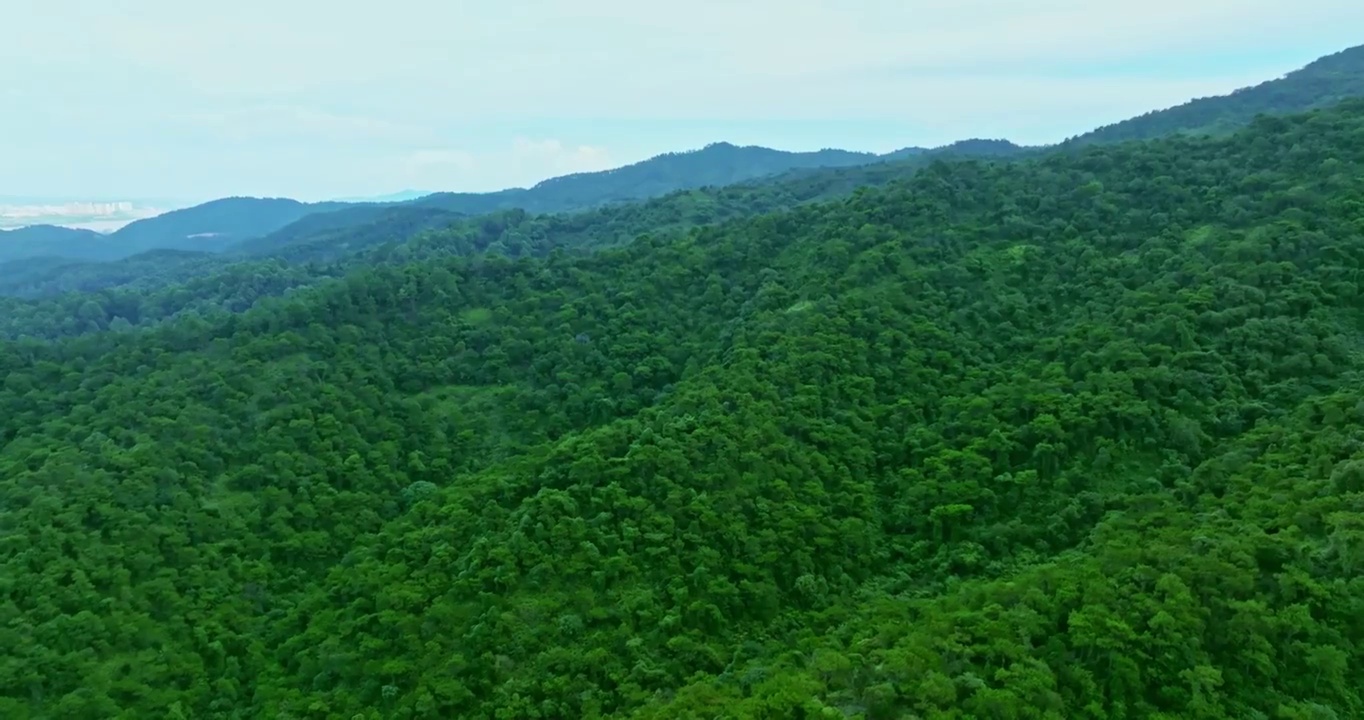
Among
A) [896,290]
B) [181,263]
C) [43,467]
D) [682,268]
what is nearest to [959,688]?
[896,290]

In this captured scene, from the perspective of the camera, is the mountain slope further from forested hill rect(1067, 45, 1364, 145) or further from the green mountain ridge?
forested hill rect(1067, 45, 1364, 145)

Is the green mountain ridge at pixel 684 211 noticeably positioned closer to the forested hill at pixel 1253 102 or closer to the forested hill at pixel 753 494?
the forested hill at pixel 1253 102

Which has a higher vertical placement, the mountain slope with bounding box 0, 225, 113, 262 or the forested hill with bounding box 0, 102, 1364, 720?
the mountain slope with bounding box 0, 225, 113, 262

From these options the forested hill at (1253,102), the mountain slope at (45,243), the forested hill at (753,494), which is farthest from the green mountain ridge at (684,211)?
the mountain slope at (45,243)

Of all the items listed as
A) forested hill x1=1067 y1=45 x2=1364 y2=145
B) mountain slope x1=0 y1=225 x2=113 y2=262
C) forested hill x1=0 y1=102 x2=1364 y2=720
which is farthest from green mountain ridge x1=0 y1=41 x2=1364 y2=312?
mountain slope x1=0 y1=225 x2=113 y2=262

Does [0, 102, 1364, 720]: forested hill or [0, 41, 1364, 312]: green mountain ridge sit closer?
[0, 102, 1364, 720]: forested hill

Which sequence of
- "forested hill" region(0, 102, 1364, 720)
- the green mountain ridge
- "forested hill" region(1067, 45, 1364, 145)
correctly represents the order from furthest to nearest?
"forested hill" region(1067, 45, 1364, 145)
the green mountain ridge
"forested hill" region(0, 102, 1364, 720)

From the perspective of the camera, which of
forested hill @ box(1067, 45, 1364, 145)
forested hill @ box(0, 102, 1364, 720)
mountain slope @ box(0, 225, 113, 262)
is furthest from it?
mountain slope @ box(0, 225, 113, 262)
